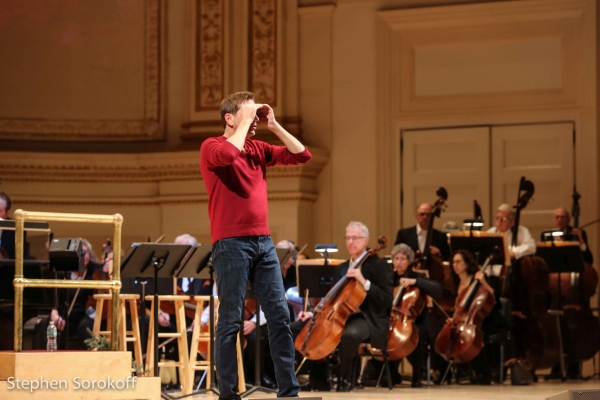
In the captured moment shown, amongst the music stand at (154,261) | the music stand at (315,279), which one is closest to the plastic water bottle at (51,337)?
the music stand at (154,261)

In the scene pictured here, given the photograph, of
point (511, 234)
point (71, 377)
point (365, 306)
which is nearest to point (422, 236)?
point (511, 234)

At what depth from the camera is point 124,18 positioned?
10.8m

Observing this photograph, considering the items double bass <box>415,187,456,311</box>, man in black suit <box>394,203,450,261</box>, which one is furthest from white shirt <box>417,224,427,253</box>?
double bass <box>415,187,456,311</box>

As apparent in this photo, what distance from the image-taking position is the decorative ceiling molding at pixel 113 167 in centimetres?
1019

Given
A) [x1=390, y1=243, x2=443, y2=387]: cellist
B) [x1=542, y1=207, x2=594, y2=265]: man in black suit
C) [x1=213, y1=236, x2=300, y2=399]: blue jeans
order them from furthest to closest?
[x1=542, y1=207, x2=594, y2=265]: man in black suit
[x1=390, y1=243, x2=443, y2=387]: cellist
[x1=213, y1=236, x2=300, y2=399]: blue jeans

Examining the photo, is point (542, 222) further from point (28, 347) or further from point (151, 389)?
point (151, 389)

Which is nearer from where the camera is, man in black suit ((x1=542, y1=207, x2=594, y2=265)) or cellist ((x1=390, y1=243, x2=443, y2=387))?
cellist ((x1=390, y1=243, x2=443, y2=387))

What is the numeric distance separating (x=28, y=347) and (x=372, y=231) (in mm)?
4046

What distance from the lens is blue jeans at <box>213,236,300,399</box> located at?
480 cm

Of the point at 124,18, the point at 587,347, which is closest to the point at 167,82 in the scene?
the point at 124,18

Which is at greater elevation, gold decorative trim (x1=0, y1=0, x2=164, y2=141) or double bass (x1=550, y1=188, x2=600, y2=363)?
gold decorative trim (x1=0, y1=0, x2=164, y2=141)

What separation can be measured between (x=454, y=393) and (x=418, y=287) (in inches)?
42.9

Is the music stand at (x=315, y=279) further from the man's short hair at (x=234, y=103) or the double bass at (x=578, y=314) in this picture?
the man's short hair at (x=234, y=103)

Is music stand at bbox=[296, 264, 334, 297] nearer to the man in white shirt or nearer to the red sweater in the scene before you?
the man in white shirt
